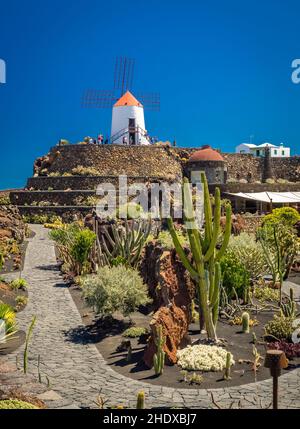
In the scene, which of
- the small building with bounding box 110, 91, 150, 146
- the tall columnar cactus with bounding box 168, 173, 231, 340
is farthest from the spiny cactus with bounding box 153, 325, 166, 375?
the small building with bounding box 110, 91, 150, 146

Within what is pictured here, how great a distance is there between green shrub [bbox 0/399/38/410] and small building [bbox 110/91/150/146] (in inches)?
1551

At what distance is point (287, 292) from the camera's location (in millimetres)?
14742

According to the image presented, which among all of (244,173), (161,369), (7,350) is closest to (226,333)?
(161,369)

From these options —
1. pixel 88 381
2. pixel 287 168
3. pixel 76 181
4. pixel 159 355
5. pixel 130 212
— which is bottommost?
pixel 88 381

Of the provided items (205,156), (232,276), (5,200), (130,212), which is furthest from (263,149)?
(232,276)

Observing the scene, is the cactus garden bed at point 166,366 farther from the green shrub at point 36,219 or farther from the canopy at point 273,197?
the canopy at point 273,197

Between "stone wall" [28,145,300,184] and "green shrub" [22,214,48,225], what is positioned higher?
"stone wall" [28,145,300,184]

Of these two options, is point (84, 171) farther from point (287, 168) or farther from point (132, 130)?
point (287, 168)

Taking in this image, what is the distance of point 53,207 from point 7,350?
24.7 metres

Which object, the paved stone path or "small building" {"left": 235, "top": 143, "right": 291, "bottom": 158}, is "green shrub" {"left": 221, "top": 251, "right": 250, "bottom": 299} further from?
"small building" {"left": 235, "top": 143, "right": 291, "bottom": 158}

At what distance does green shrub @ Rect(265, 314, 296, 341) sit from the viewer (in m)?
9.84

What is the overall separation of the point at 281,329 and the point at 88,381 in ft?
13.5

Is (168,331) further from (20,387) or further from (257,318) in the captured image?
(257,318)

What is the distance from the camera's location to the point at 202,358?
8.51m
